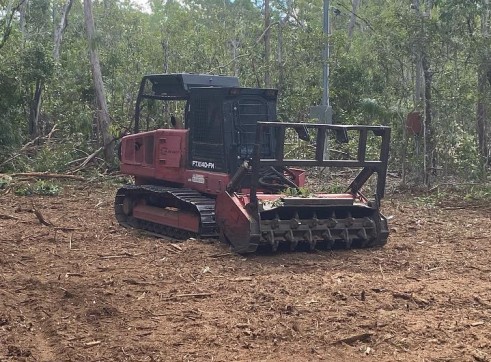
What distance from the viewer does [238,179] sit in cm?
948

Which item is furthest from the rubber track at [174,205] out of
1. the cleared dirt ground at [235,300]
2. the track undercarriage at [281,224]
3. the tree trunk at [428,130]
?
the tree trunk at [428,130]

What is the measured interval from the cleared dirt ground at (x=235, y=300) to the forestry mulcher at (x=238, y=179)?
0.34 metres

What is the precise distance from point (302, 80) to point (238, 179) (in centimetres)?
1617

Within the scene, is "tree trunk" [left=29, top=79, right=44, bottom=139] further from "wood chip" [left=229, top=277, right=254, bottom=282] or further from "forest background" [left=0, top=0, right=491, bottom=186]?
"wood chip" [left=229, top=277, right=254, bottom=282]

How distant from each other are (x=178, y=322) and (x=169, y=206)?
16.9 feet

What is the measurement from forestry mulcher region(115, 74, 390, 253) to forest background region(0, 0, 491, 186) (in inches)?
277

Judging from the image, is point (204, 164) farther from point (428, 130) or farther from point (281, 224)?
point (428, 130)

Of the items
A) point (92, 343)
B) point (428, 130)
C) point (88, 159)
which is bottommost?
point (88, 159)

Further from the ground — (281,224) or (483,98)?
(483,98)

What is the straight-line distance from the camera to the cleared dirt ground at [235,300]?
5641mm

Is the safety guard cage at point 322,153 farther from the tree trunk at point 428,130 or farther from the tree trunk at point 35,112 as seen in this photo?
the tree trunk at point 35,112

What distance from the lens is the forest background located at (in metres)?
17.5

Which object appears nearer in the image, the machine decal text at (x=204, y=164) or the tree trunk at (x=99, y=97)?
the machine decal text at (x=204, y=164)

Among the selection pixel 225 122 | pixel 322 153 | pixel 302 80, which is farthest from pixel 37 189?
pixel 302 80
